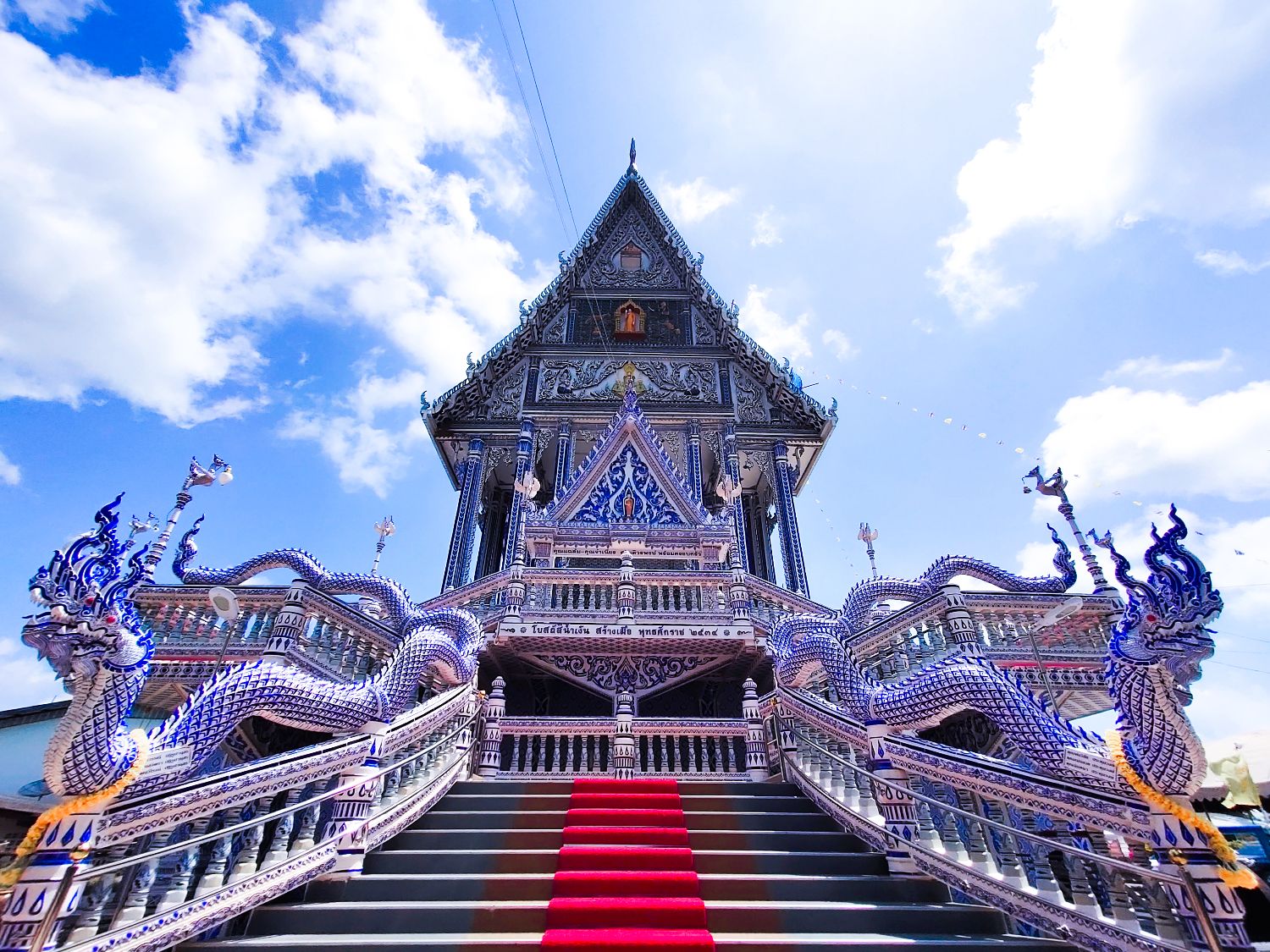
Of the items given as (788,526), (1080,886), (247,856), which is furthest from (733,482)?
(247,856)

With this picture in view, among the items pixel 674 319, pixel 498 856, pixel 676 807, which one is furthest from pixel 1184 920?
pixel 674 319

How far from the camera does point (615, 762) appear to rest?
595 centimetres

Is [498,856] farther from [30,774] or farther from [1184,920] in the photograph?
[30,774]

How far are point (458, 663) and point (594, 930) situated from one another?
3.16m

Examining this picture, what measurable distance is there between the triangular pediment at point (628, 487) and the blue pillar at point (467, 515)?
3.05 meters

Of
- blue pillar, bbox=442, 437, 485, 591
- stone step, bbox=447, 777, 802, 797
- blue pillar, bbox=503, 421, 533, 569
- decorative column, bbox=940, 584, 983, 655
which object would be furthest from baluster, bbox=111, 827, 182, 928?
blue pillar, bbox=442, 437, 485, 591

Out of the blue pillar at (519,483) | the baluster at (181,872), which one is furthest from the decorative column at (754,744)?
the blue pillar at (519,483)

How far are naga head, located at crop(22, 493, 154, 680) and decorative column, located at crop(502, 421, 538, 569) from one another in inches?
347

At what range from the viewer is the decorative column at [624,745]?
590 cm

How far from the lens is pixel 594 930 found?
3.21 m

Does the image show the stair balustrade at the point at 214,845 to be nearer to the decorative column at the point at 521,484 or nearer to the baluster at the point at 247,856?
the baluster at the point at 247,856

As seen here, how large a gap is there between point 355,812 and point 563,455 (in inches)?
450

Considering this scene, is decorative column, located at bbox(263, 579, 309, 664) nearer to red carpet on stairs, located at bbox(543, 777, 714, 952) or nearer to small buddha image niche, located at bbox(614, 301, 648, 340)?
red carpet on stairs, located at bbox(543, 777, 714, 952)

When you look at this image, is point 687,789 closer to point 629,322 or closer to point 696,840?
point 696,840
